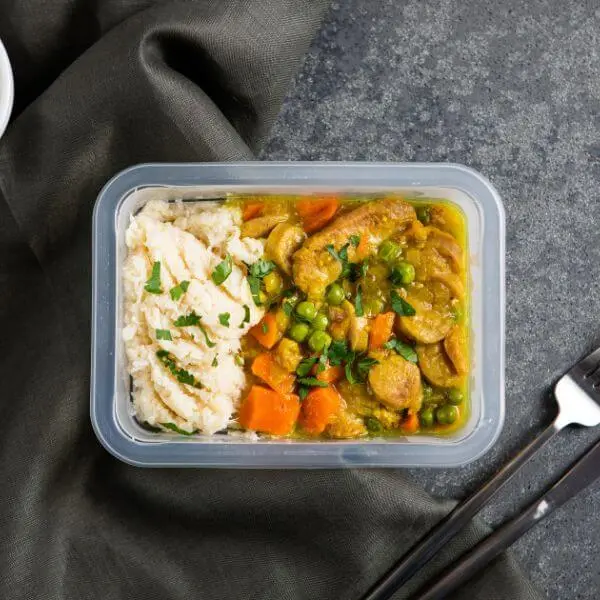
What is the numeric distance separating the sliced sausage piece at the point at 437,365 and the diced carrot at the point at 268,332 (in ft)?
1.51

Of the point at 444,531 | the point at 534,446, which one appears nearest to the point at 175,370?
the point at 444,531

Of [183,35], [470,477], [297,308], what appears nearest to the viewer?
[297,308]

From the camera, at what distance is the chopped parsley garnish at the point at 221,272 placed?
231 cm

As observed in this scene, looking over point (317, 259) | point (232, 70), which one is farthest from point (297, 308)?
point (232, 70)

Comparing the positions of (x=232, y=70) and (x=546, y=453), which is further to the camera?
(x=546, y=453)

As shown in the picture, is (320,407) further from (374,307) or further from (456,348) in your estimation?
(456,348)

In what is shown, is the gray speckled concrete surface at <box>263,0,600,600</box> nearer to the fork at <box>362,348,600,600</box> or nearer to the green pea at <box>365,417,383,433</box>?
the fork at <box>362,348,600,600</box>

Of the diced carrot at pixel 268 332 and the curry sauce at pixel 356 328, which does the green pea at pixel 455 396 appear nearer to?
the curry sauce at pixel 356 328

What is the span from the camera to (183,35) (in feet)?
8.33

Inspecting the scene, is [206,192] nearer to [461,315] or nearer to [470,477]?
[461,315]

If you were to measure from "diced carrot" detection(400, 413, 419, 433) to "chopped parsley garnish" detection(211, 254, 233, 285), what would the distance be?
756mm

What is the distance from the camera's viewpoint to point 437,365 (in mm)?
2434

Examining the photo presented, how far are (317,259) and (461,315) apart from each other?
1.64 feet

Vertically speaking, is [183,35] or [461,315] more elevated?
[183,35]
